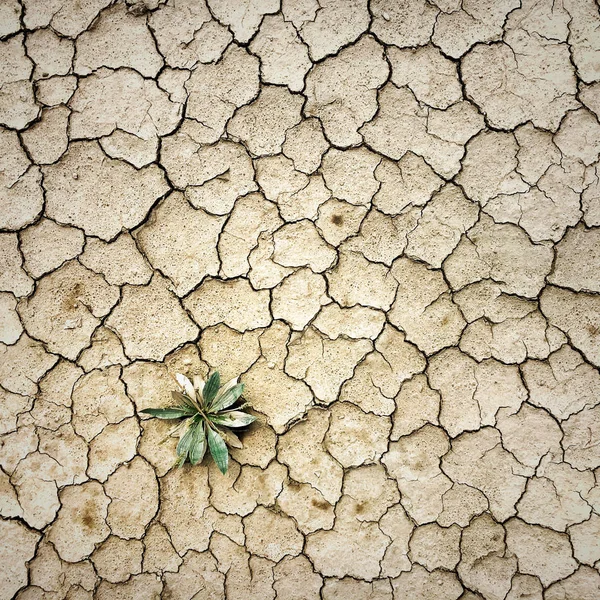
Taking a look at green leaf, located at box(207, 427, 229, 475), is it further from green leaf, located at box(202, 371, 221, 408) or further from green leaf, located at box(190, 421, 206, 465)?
green leaf, located at box(202, 371, 221, 408)

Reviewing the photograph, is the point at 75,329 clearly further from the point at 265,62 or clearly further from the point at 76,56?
the point at 265,62

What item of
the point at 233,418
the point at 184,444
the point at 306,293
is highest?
the point at 306,293

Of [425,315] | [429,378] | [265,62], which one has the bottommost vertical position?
[429,378]

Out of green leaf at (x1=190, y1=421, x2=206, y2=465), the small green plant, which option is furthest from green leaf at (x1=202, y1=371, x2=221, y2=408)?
green leaf at (x1=190, y1=421, x2=206, y2=465)

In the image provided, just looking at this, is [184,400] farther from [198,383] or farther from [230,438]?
[230,438]

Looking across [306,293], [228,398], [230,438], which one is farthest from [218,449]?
[306,293]

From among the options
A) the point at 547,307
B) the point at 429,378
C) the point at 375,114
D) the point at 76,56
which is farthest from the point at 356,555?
the point at 76,56
